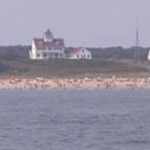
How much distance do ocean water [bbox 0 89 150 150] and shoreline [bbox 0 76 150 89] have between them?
25.0 m

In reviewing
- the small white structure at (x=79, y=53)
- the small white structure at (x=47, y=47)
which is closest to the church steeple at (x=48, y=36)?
the small white structure at (x=47, y=47)

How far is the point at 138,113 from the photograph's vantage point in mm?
52562

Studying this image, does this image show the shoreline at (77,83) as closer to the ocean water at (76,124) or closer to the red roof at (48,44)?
the ocean water at (76,124)

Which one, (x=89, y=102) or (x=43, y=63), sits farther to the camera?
(x=43, y=63)

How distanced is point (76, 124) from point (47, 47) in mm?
99303

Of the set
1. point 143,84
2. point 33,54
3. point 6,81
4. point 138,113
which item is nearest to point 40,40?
point 33,54

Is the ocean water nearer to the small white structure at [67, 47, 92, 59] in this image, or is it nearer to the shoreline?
the shoreline

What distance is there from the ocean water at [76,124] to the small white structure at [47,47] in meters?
75.5

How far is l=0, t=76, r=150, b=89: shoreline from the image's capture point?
3684 inches

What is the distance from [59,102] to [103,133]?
1016 inches

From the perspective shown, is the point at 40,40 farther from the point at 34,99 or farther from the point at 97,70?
the point at 34,99

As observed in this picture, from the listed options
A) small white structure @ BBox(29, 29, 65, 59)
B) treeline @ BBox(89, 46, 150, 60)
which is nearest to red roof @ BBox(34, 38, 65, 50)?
small white structure @ BBox(29, 29, 65, 59)

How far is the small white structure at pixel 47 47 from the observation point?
14388 cm

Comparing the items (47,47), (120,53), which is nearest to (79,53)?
(47,47)
